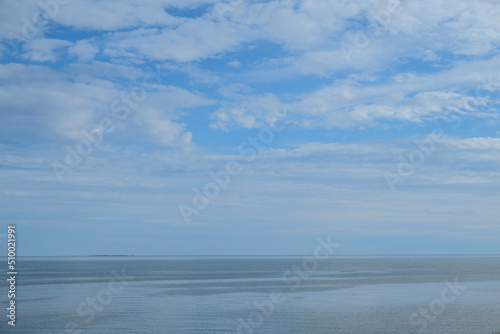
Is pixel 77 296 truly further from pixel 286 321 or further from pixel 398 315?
pixel 398 315

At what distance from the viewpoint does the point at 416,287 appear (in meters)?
72.9

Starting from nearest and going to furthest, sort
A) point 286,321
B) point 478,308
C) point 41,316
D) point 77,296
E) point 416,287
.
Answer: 1. point 286,321
2. point 41,316
3. point 478,308
4. point 77,296
5. point 416,287

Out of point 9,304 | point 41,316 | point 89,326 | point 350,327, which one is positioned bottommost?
point 350,327

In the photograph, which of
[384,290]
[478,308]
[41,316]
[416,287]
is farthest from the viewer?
[416,287]

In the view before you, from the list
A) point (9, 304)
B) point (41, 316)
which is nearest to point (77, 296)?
point (9, 304)

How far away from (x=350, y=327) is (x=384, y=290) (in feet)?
101

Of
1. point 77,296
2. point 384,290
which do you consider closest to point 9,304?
point 77,296

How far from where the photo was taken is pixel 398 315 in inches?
1750

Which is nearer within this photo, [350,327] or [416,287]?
[350,327]

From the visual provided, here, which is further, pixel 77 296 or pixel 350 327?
pixel 77 296

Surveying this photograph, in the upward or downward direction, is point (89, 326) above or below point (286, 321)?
above

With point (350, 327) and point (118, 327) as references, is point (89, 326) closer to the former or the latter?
point (118, 327)

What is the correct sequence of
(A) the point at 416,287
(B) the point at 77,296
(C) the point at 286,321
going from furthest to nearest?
1. (A) the point at 416,287
2. (B) the point at 77,296
3. (C) the point at 286,321

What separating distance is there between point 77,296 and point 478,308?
41.9 metres
